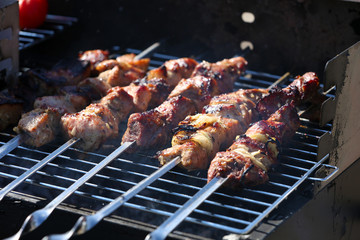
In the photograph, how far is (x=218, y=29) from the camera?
16.8ft

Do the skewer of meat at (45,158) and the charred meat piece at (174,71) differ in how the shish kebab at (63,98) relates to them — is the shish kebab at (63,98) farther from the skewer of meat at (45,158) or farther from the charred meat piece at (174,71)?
the charred meat piece at (174,71)

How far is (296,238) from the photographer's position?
Result: 10.4 feet

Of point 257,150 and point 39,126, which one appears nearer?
point 257,150

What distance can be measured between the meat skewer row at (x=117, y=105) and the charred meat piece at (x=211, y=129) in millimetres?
448

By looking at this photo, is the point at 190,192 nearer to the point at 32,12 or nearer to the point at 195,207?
the point at 195,207

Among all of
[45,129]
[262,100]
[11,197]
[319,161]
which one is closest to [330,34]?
[262,100]

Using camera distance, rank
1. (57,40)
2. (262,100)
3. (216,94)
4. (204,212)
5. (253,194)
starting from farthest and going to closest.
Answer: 1. (57,40)
2. (216,94)
3. (262,100)
4. (253,194)
5. (204,212)

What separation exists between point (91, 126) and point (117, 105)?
0.39m

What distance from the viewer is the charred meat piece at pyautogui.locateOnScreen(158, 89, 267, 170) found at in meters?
3.33

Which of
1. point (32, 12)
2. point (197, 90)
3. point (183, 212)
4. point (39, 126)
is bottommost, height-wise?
point (183, 212)

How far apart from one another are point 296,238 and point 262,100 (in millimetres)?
1078

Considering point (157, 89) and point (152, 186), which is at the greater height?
point (157, 89)

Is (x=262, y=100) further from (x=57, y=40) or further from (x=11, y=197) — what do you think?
(x=57, y=40)

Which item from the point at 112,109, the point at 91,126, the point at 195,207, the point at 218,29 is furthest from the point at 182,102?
the point at 218,29
